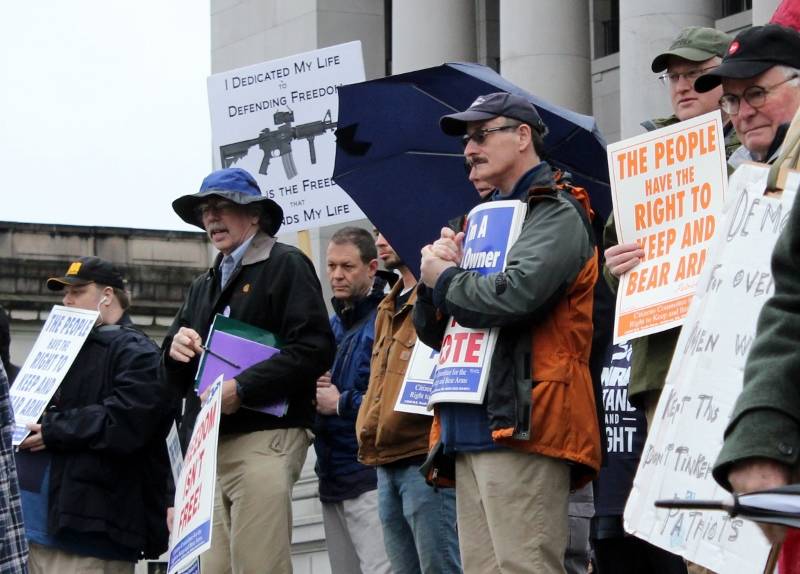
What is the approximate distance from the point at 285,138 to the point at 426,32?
9.17 m

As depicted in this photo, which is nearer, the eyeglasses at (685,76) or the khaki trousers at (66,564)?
the eyeglasses at (685,76)

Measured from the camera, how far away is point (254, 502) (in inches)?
319

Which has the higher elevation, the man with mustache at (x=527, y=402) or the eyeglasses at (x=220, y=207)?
A: the eyeglasses at (x=220, y=207)

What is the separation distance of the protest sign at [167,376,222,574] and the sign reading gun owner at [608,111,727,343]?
83.6 inches

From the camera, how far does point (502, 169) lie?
268 inches

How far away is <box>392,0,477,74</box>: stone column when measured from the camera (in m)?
19.5

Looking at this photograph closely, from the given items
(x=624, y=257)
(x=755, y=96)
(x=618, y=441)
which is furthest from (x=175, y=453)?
(x=755, y=96)

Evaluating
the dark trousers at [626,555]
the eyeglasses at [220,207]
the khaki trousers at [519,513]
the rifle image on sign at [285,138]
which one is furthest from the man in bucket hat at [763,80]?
the rifle image on sign at [285,138]

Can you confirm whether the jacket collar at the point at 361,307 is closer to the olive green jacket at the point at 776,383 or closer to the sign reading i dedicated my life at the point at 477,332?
the sign reading i dedicated my life at the point at 477,332

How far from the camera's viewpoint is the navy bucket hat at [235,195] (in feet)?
27.6

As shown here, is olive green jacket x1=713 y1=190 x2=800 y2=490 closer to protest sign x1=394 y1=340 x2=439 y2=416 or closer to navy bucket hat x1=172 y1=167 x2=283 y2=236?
protest sign x1=394 y1=340 x2=439 y2=416

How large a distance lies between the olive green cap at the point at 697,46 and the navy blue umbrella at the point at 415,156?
1081mm

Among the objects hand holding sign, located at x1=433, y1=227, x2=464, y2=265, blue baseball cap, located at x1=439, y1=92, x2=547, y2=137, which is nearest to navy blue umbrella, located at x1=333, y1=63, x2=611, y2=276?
blue baseball cap, located at x1=439, y1=92, x2=547, y2=137

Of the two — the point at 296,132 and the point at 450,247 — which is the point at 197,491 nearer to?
the point at 450,247
